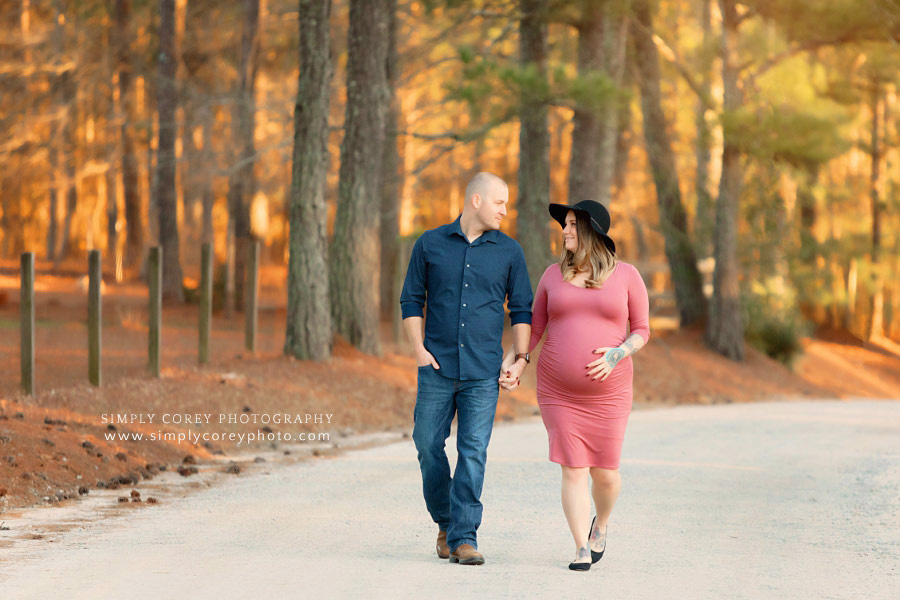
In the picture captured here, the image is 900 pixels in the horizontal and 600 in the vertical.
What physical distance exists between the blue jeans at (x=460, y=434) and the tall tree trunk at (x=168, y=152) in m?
22.9

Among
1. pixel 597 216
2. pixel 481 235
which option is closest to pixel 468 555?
pixel 481 235

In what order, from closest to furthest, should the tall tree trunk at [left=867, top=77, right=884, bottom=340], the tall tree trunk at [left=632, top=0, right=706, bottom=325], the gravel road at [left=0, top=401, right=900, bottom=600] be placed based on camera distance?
the gravel road at [left=0, top=401, right=900, bottom=600] < the tall tree trunk at [left=632, top=0, right=706, bottom=325] < the tall tree trunk at [left=867, top=77, right=884, bottom=340]

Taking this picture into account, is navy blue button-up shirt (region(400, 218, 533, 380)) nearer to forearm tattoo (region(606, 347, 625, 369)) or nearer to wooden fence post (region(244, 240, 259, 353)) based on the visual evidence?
forearm tattoo (region(606, 347, 625, 369))

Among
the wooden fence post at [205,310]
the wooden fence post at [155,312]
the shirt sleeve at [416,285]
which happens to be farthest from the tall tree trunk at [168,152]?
the shirt sleeve at [416,285]

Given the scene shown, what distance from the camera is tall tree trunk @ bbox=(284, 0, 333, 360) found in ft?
53.1

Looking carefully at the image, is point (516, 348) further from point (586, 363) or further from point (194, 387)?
point (194, 387)

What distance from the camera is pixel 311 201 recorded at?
1634 centimetres

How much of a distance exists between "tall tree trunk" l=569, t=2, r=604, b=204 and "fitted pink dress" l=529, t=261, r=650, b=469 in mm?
15261

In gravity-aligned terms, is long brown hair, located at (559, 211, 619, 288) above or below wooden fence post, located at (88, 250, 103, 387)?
above

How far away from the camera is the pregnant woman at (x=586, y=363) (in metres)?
6.57

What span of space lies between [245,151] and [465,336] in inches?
861

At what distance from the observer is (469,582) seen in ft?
20.4

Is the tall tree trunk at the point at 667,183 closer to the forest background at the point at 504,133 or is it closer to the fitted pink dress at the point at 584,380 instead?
the forest background at the point at 504,133

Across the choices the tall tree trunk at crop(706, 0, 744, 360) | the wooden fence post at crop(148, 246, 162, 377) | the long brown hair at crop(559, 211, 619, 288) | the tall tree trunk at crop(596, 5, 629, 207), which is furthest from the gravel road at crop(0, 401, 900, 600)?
the tall tree trunk at crop(706, 0, 744, 360)
